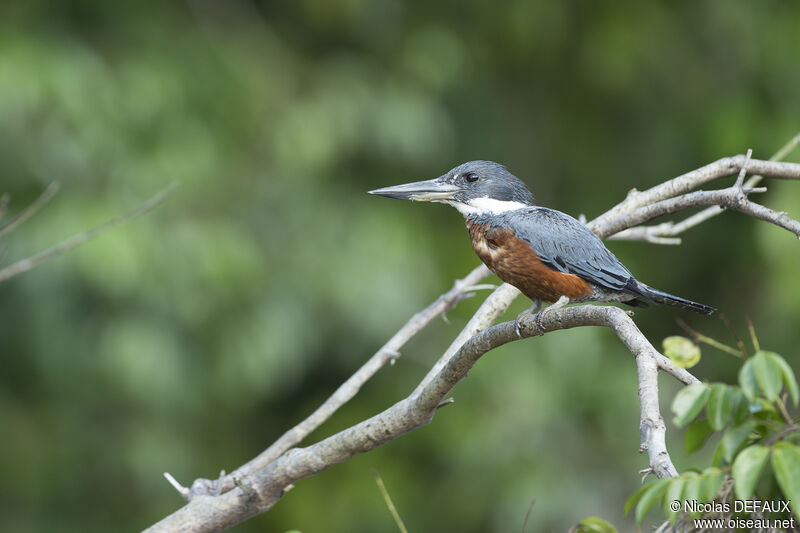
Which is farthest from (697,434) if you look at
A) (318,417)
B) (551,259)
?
(318,417)

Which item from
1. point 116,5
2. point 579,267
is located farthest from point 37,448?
point 579,267

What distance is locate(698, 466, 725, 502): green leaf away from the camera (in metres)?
1.44

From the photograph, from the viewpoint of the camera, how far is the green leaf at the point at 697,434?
1.51 m

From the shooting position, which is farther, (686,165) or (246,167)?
(686,165)

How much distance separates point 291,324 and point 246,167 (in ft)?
3.55

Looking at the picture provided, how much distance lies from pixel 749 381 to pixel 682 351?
65 cm

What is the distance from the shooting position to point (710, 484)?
4.73ft

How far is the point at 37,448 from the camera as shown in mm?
6137

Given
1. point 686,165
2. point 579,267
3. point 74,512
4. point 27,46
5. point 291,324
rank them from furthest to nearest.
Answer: point 686,165 < point 74,512 < point 291,324 < point 27,46 < point 579,267

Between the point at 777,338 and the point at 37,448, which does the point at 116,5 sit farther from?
the point at 777,338

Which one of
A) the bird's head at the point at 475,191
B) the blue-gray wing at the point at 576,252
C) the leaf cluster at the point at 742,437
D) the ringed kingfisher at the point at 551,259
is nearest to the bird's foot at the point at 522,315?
the ringed kingfisher at the point at 551,259

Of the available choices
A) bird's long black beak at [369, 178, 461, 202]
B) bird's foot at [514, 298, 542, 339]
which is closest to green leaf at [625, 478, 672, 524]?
bird's foot at [514, 298, 542, 339]

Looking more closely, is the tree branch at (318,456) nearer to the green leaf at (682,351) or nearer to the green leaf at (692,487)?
the green leaf at (682,351)

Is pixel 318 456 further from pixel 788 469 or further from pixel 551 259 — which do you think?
pixel 788 469
